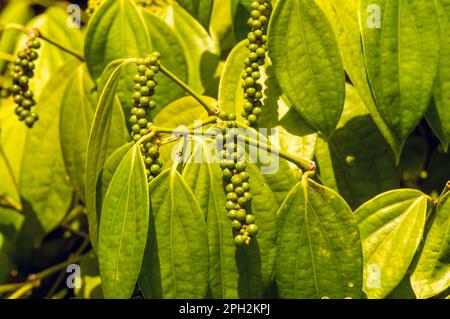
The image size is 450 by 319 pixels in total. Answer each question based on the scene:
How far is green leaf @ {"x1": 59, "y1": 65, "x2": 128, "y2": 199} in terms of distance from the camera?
1.51 metres

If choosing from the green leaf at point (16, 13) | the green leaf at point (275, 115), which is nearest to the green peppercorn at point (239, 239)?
the green leaf at point (275, 115)

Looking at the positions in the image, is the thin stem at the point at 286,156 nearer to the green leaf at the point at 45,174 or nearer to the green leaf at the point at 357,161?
the green leaf at the point at 357,161

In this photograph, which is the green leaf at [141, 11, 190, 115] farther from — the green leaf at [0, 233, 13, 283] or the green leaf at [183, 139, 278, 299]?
the green leaf at [0, 233, 13, 283]

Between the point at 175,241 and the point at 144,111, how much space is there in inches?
8.8

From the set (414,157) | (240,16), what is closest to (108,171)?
(240,16)

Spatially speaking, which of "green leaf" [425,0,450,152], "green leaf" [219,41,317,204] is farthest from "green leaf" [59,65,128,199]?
"green leaf" [425,0,450,152]

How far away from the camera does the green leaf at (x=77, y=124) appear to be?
1.51 metres

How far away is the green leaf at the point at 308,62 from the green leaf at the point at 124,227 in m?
0.27

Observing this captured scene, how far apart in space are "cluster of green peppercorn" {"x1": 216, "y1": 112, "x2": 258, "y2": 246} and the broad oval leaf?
0.06 m

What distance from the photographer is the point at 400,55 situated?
1.11 metres

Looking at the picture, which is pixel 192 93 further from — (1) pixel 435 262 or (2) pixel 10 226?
(2) pixel 10 226

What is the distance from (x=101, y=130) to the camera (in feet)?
3.88
